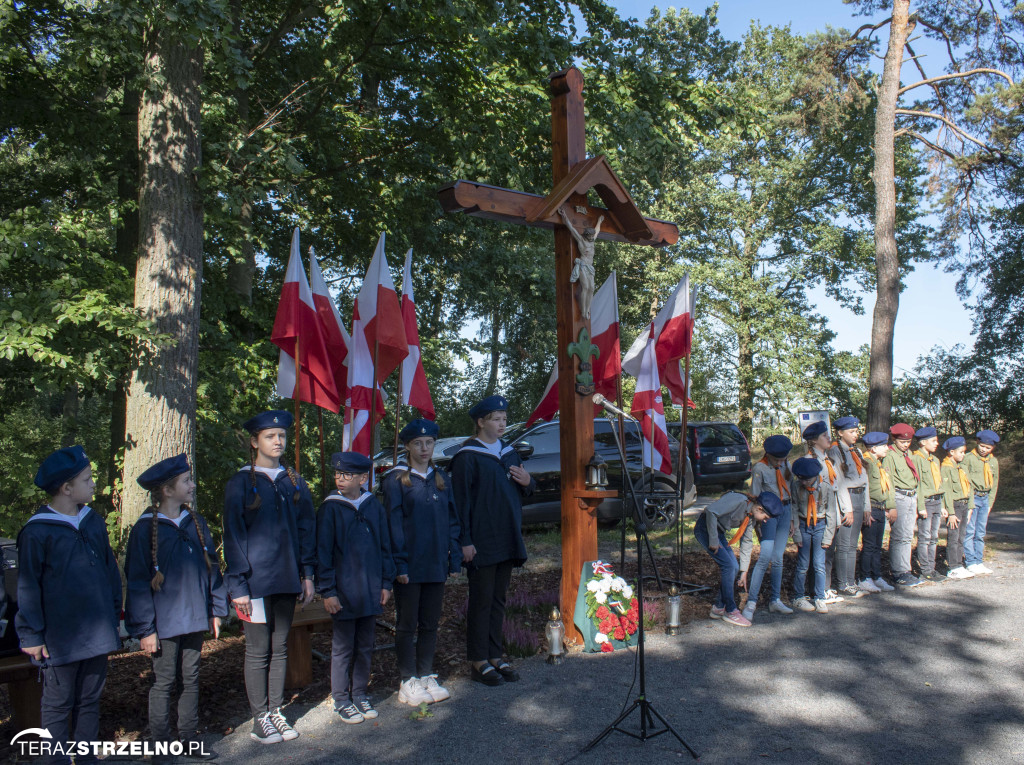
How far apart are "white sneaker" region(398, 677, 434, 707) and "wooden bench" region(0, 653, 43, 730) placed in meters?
2.12

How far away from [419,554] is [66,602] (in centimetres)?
209

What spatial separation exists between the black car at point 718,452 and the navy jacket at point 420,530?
11786mm

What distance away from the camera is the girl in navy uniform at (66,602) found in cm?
396

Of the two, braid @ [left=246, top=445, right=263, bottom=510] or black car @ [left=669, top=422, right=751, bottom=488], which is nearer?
braid @ [left=246, top=445, right=263, bottom=510]

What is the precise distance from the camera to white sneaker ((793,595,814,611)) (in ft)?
24.8

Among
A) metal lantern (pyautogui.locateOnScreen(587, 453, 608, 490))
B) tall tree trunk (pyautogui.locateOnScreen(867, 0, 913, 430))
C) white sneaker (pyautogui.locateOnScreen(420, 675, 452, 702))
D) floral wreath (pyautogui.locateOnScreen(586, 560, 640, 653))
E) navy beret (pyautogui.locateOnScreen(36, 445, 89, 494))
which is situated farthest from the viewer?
tall tree trunk (pyautogui.locateOnScreen(867, 0, 913, 430))

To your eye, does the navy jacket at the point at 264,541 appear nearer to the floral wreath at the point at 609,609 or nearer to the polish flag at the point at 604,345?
the floral wreath at the point at 609,609

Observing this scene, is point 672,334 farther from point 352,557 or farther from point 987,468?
point 987,468

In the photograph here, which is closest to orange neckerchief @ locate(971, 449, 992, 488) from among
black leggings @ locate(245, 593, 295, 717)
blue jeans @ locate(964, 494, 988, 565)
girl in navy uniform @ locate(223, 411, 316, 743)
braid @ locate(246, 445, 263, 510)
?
blue jeans @ locate(964, 494, 988, 565)

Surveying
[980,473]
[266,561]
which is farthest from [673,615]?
[980,473]

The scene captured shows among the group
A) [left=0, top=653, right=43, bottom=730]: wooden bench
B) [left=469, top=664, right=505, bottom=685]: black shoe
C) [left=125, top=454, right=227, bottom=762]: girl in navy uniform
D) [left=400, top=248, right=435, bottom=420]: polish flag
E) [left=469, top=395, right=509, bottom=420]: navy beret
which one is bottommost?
[left=469, top=664, right=505, bottom=685]: black shoe

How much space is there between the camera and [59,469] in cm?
407

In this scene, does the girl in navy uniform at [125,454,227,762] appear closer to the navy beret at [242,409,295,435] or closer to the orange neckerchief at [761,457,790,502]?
the navy beret at [242,409,295,435]

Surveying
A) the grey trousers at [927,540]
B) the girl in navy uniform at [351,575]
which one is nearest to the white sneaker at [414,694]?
the girl in navy uniform at [351,575]
